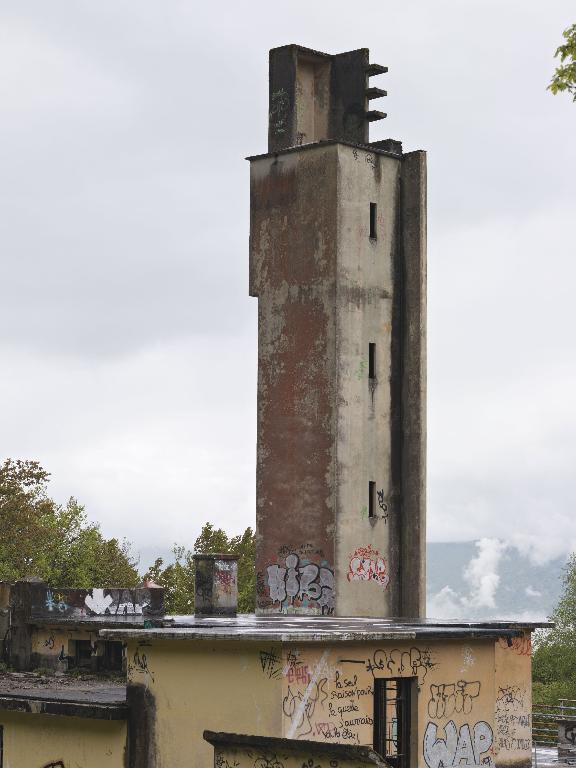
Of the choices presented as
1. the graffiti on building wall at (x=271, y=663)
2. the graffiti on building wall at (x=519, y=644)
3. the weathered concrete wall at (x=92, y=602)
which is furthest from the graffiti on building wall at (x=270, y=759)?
the weathered concrete wall at (x=92, y=602)

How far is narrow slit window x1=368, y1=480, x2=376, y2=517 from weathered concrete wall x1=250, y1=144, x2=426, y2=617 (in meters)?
0.09

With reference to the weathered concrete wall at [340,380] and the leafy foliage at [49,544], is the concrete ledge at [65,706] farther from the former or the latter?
the leafy foliage at [49,544]

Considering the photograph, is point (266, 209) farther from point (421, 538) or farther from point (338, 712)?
point (338, 712)

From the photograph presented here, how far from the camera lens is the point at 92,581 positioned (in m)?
73.1

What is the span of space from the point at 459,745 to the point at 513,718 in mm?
6571

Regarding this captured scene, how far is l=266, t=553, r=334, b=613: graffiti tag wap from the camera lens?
123 ft

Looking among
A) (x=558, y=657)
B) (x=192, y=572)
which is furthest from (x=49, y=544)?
(x=558, y=657)

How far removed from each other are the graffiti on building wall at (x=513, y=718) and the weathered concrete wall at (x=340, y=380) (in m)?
7.31

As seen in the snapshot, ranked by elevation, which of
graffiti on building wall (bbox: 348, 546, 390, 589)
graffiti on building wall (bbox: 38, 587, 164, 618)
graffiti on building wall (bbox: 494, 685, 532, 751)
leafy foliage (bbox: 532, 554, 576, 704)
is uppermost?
graffiti on building wall (bbox: 348, 546, 390, 589)

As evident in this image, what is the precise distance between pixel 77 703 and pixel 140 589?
12644mm

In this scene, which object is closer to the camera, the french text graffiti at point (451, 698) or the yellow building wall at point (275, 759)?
the yellow building wall at point (275, 759)

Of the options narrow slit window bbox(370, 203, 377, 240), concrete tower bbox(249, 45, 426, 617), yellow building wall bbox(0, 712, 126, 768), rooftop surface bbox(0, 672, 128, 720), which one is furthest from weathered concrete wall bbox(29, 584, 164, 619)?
narrow slit window bbox(370, 203, 377, 240)

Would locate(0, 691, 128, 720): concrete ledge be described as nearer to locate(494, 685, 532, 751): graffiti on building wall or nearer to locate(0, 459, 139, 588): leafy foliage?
locate(494, 685, 532, 751): graffiti on building wall

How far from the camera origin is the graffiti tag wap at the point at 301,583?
3744 cm
